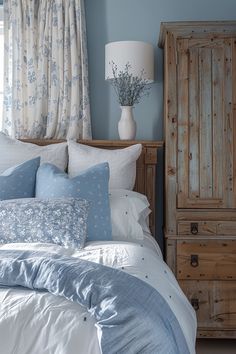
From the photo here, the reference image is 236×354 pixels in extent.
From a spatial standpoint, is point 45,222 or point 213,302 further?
point 213,302

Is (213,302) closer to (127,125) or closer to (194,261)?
(194,261)

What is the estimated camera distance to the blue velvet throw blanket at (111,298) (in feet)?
4.13

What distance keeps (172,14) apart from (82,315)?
2508mm

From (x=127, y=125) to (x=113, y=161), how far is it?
Answer: 37 cm

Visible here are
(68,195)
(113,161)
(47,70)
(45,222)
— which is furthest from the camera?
(47,70)

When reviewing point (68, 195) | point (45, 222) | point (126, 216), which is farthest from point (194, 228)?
point (45, 222)

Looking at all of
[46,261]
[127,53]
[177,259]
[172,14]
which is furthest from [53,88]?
[46,261]

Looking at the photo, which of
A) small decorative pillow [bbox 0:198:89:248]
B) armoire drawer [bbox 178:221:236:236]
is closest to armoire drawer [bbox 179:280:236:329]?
armoire drawer [bbox 178:221:236:236]

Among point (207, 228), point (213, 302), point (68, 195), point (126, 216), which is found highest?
point (68, 195)

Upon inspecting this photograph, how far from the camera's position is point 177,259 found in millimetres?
2826

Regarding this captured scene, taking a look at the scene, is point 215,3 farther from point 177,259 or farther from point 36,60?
point 177,259

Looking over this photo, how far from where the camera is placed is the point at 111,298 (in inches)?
A: 51.3

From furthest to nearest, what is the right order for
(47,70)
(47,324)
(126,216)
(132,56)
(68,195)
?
(47,70), (132,56), (126,216), (68,195), (47,324)

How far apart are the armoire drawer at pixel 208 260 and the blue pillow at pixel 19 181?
99 cm
